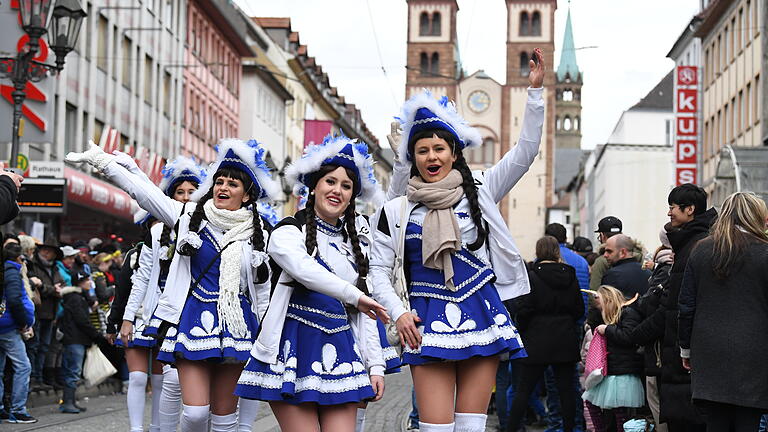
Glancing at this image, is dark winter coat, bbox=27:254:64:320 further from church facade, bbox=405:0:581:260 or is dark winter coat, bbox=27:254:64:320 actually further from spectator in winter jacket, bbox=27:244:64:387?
church facade, bbox=405:0:581:260

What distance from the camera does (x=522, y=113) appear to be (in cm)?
12569

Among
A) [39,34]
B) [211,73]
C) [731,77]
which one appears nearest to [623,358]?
[39,34]

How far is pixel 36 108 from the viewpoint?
810 inches

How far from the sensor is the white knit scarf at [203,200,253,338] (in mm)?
8031

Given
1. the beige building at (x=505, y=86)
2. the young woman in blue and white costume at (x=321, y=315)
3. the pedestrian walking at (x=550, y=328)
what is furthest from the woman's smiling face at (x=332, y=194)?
the beige building at (x=505, y=86)

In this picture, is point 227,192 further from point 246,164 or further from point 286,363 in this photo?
point 286,363

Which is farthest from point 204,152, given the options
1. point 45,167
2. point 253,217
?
point 253,217

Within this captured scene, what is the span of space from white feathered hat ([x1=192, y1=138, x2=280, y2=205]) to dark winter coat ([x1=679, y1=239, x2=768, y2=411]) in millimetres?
2654

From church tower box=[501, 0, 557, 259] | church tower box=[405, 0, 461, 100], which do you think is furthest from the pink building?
church tower box=[405, 0, 461, 100]

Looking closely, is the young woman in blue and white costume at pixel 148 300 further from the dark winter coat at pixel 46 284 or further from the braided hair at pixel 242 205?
the dark winter coat at pixel 46 284

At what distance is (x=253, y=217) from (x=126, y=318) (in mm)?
2008

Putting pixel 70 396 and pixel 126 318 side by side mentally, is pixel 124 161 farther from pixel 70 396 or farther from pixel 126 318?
pixel 70 396

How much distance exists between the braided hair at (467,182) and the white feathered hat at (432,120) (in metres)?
0.03

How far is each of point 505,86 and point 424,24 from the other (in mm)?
10868
